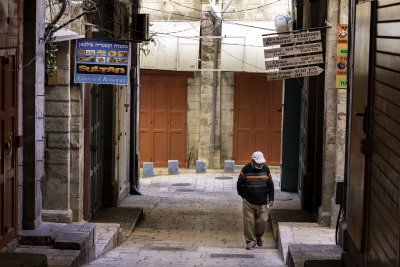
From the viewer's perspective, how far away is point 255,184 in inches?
468

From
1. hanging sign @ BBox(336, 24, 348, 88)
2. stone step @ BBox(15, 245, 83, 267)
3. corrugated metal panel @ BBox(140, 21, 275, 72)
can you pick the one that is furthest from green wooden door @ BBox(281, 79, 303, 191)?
stone step @ BBox(15, 245, 83, 267)

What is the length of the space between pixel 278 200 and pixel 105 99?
459cm

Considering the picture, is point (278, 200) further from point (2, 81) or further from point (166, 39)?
point (2, 81)

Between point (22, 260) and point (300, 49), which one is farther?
point (300, 49)

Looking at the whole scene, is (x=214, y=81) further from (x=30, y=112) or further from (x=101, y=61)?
(x=30, y=112)

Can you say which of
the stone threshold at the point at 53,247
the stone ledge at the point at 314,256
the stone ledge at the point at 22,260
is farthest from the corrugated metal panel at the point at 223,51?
the stone ledge at the point at 22,260

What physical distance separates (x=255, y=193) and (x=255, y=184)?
16 centimetres

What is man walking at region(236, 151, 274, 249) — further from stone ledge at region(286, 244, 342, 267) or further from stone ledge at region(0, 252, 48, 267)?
stone ledge at region(0, 252, 48, 267)

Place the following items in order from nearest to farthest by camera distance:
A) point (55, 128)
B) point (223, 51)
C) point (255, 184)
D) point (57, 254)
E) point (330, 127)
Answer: point (57, 254), point (55, 128), point (255, 184), point (330, 127), point (223, 51)

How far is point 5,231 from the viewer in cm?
815

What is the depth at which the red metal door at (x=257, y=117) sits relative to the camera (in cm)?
2214

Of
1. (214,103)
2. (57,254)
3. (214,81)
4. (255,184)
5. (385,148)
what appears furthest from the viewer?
(214,103)

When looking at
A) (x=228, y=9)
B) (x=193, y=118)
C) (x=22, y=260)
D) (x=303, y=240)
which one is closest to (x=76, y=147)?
(x=303, y=240)

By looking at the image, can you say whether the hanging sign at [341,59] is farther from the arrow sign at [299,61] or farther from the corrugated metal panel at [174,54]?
the corrugated metal panel at [174,54]
